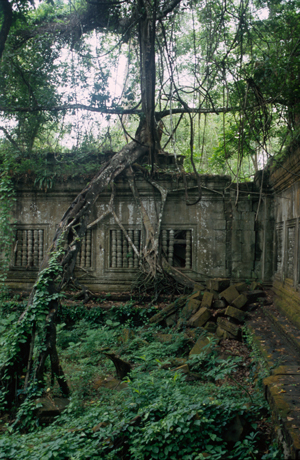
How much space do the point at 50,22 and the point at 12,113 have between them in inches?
87.7

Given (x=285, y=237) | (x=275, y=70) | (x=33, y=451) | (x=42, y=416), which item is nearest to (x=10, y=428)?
(x=42, y=416)

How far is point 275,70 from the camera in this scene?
496 centimetres

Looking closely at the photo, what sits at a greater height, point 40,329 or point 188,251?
point 188,251

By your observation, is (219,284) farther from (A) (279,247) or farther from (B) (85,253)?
(B) (85,253)

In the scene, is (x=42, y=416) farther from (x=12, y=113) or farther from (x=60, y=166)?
(x=12, y=113)

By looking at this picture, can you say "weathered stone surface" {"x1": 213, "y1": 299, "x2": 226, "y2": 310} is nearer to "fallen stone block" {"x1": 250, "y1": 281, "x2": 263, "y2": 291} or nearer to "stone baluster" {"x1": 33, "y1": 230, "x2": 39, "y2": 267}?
"fallen stone block" {"x1": 250, "y1": 281, "x2": 263, "y2": 291}

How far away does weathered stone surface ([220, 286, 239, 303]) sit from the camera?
5.68 meters

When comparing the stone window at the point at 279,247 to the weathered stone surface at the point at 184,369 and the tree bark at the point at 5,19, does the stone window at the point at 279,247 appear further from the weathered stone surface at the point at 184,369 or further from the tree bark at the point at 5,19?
the tree bark at the point at 5,19

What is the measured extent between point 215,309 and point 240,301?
447 mm

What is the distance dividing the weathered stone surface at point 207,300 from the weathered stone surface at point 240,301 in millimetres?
388

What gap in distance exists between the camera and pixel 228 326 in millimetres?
5043

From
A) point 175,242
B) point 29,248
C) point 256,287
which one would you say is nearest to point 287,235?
point 256,287

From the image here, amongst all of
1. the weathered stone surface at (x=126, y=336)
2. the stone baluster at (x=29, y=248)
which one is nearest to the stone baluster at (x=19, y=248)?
the stone baluster at (x=29, y=248)

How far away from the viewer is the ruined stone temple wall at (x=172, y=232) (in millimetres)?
7188
